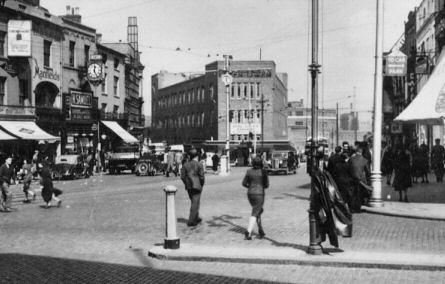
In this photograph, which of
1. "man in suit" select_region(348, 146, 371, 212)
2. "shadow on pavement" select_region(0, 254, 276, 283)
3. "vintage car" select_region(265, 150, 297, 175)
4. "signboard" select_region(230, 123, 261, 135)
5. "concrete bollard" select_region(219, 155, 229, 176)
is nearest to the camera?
"shadow on pavement" select_region(0, 254, 276, 283)

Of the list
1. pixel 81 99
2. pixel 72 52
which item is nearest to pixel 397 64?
pixel 81 99

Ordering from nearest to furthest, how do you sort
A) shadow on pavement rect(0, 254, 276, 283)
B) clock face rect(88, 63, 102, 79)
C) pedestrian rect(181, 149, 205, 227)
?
shadow on pavement rect(0, 254, 276, 283) → pedestrian rect(181, 149, 205, 227) → clock face rect(88, 63, 102, 79)

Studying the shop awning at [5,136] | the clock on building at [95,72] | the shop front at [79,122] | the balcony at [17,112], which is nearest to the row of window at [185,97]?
the shop front at [79,122]

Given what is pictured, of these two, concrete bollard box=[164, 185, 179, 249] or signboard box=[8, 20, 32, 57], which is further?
signboard box=[8, 20, 32, 57]

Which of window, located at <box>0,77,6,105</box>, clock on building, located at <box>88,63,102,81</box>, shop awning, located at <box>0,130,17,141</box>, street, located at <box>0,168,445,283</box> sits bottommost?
street, located at <box>0,168,445,283</box>

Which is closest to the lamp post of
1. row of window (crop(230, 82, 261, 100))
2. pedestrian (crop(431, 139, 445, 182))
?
pedestrian (crop(431, 139, 445, 182))

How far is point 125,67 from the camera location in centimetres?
5359

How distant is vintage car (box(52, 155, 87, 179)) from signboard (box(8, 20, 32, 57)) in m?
6.72

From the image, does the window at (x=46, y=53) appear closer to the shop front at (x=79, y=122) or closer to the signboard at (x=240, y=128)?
the shop front at (x=79, y=122)

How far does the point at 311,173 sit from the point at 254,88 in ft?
222

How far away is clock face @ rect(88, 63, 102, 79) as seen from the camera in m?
41.0

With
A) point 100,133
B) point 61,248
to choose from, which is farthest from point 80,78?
point 61,248

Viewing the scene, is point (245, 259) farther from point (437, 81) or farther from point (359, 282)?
point (437, 81)

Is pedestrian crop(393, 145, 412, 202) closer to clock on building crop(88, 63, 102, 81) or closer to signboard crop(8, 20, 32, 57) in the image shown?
signboard crop(8, 20, 32, 57)
